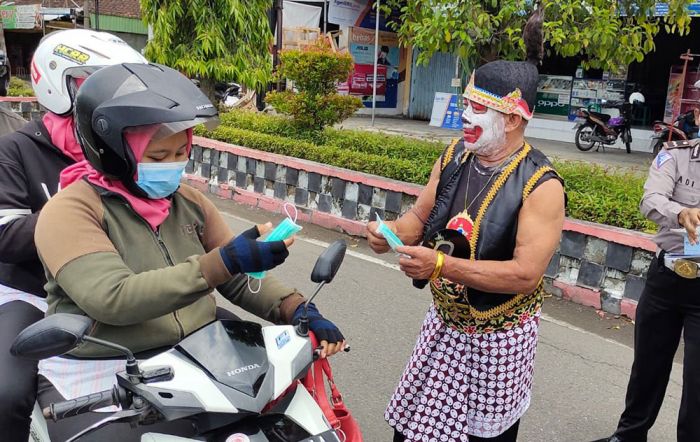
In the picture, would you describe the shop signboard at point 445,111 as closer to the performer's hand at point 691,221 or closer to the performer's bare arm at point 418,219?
the performer's hand at point 691,221

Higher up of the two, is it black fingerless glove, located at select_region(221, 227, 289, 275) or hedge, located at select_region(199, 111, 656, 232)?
black fingerless glove, located at select_region(221, 227, 289, 275)

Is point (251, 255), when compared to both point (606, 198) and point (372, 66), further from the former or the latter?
point (372, 66)

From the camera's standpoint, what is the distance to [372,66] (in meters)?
18.8

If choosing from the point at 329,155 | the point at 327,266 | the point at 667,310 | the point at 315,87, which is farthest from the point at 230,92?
the point at 327,266

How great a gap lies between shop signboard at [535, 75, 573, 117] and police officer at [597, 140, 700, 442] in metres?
13.1

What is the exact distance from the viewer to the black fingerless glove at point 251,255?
1.67m

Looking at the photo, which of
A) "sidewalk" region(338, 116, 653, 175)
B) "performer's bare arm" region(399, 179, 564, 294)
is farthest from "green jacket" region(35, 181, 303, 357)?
"sidewalk" region(338, 116, 653, 175)

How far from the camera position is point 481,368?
2270 mm

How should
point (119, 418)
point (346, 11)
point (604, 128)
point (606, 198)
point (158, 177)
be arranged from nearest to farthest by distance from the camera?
point (119, 418) < point (158, 177) < point (606, 198) < point (604, 128) < point (346, 11)

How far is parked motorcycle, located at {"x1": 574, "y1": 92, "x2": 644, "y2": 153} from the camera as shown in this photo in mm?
13391

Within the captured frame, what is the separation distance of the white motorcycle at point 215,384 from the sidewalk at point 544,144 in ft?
29.5

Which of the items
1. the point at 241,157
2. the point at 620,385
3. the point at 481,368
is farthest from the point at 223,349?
the point at 241,157

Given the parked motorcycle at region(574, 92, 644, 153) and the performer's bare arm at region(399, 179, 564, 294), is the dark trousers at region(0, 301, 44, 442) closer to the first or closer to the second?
the performer's bare arm at region(399, 179, 564, 294)

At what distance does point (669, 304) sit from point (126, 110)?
2.45 metres
